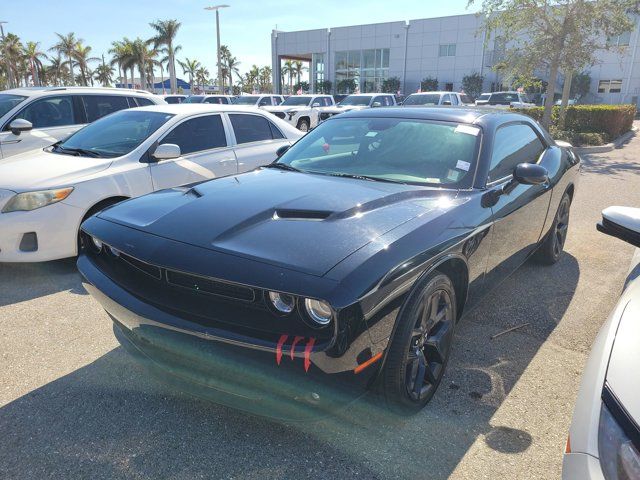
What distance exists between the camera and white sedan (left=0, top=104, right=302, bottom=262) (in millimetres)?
4246

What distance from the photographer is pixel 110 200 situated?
15.4 feet

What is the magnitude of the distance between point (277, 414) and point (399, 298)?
74 cm

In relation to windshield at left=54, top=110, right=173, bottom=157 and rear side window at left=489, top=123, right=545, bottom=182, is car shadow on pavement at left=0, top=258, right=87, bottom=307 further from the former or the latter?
rear side window at left=489, top=123, right=545, bottom=182

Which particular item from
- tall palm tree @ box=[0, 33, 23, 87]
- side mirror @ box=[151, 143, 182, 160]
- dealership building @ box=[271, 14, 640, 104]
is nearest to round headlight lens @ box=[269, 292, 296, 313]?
side mirror @ box=[151, 143, 182, 160]

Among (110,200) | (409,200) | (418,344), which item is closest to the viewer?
(418,344)

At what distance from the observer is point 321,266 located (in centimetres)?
201

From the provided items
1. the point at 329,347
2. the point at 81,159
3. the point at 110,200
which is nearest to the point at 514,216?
the point at 329,347

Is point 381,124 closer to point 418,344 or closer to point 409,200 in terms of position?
point 409,200

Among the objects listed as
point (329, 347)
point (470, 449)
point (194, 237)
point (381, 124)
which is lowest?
Answer: point (470, 449)

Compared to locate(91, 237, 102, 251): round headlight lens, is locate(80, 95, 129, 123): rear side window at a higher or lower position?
higher

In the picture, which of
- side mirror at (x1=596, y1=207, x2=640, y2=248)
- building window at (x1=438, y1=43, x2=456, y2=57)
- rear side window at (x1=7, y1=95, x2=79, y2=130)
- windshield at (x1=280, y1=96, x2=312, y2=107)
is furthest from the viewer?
building window at (x1=438, y1=43, x2=456, y2=57)

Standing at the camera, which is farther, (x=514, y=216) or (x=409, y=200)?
(x=514, y=216)

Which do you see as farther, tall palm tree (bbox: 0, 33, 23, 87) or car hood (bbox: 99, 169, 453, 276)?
tall palm tree (bbox: 0, 33, 23, 87)

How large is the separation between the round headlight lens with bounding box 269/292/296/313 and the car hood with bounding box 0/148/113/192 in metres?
3.21
